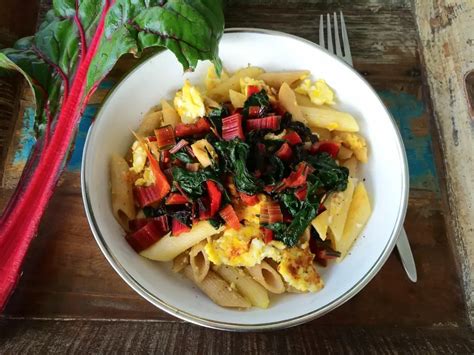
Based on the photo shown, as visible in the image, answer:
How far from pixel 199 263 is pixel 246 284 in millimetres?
180

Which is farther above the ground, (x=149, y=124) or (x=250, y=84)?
(x=250, y=84)

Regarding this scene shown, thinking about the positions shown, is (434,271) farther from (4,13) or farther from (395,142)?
(4,13)

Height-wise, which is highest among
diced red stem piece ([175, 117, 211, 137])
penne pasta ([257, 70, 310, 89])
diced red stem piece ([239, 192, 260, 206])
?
penne pasta ([257, 70, 310, 89])

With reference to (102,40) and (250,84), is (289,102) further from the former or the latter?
(102,40)

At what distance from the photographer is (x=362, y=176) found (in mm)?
1860

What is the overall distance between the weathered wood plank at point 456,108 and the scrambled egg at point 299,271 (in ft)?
2.09

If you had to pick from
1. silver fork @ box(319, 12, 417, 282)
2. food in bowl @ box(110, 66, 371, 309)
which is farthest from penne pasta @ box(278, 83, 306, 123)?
silver fork @ box(319, 12, 417, 282)

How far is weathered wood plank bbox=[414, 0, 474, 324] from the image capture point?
1877 mm

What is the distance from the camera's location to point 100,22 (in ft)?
5.65

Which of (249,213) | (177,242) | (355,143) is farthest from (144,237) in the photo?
(355,143)

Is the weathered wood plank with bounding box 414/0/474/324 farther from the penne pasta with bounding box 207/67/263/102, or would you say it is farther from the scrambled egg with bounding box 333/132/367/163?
the penne pasta with bounding box 207/67/263/102

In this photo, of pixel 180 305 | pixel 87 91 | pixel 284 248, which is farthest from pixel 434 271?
pixel 87 91

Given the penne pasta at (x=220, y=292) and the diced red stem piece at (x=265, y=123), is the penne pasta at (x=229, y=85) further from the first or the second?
the penne pasta at (x=220, y=292)

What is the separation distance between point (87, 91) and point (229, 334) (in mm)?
963
